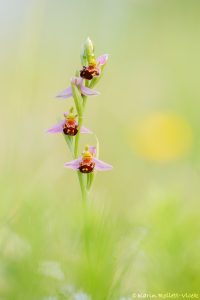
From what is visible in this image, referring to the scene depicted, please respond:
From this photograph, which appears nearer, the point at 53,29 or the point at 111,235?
the point at 111,235

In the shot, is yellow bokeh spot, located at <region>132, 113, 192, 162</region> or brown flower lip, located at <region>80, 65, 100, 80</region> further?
yellow bokeh spot, located at <region>132, 113, 192, 162</region>

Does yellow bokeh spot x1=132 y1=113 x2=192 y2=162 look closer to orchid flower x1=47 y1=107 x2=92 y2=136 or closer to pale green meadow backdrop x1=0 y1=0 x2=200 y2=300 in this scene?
pale green meadow backdrop x1=0 y1=0 x2=200 y2=300

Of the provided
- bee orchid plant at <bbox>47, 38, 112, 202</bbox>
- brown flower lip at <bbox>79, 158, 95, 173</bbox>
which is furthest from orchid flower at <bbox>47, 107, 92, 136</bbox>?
brown flower lip at <bbox>79, 158, 95, 173</bbox>

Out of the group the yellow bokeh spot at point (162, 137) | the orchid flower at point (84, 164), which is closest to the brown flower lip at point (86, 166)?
the orchid flower at point (84, 164)

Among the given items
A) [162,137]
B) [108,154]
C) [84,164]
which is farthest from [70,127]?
[162,137]

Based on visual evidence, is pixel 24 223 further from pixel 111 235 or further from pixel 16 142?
pixel 16 142

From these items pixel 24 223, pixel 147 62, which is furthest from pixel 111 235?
pixel 147 62

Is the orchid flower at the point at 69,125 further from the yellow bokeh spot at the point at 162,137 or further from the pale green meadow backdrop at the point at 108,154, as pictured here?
the yellow bokeh spot at the point at 162,137
